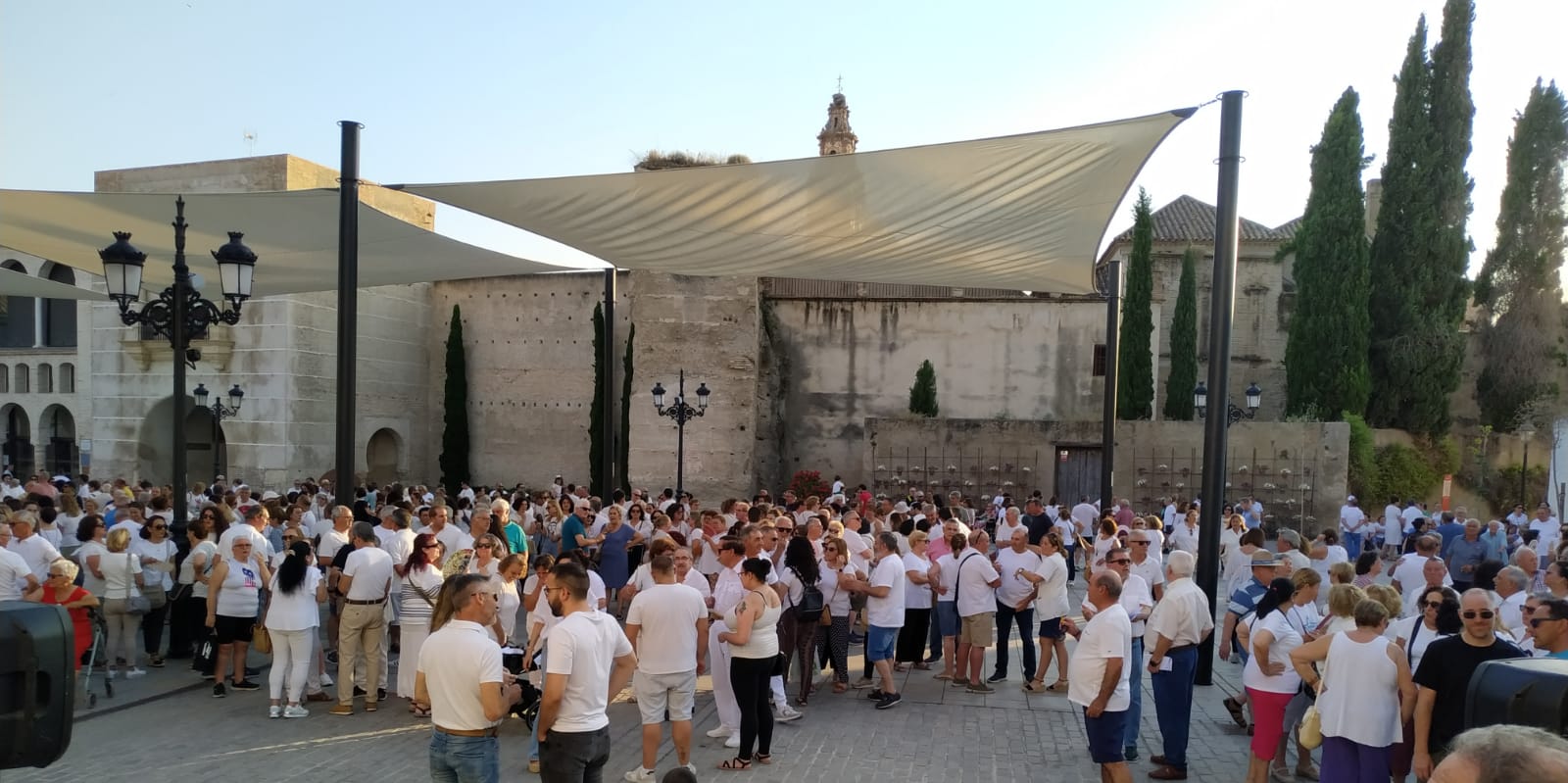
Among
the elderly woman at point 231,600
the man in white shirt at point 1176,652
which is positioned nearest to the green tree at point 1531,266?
the man in white shirt at point 1176,652

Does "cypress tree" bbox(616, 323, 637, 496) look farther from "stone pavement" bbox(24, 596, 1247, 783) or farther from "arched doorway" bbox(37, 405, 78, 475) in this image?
"stone pavement" bbox(24, 596, 1247, 783)

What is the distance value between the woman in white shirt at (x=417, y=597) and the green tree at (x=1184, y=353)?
31.2 metres

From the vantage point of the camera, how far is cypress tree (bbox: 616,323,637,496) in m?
28.2

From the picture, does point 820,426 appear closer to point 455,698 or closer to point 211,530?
point 211,530

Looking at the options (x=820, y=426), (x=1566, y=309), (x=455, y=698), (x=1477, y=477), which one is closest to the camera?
(x=455, y=698)

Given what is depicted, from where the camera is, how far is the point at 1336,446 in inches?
966

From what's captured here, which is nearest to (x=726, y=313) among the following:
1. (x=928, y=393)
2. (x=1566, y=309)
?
(x=928, y=393)

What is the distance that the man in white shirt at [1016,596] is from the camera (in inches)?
353

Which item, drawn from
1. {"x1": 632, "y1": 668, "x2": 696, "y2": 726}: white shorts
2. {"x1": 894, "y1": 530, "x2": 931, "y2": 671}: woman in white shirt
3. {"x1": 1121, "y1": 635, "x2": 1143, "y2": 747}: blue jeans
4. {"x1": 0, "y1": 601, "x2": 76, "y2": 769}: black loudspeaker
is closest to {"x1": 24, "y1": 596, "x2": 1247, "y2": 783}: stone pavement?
{"x1": 1121, "y1": 635, "x2": 1143, "y2": 747}: blue jeans

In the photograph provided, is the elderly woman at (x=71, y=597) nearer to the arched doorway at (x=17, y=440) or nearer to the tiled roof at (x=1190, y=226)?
the arched doorway at (x=17, y=440)

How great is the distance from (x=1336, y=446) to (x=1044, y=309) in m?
8.61

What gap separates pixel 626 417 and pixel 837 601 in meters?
21.8

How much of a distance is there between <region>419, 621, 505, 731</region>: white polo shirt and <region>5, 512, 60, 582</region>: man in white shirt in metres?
6.07

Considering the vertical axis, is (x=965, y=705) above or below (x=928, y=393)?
below
